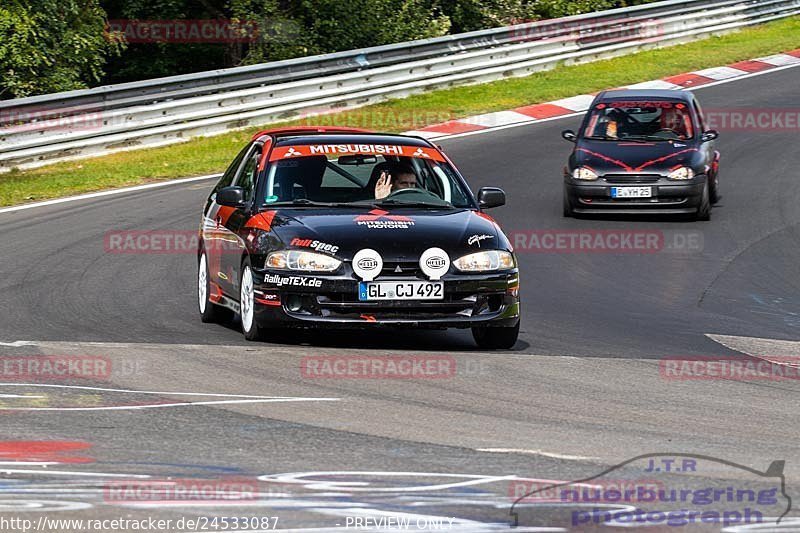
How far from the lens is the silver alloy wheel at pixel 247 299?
32.9 feet

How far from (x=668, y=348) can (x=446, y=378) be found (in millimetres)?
2223

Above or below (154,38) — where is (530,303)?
above

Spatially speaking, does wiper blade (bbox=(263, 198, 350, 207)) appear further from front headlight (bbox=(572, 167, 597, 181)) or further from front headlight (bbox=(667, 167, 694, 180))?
front headlight (bbox=(667, 167, 694, 180))

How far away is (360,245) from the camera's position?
31.8 ft

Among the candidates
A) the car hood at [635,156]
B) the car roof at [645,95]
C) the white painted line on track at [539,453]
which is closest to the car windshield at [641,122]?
the car roof at [645,95]

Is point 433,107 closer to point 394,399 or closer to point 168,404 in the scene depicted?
point 394,399

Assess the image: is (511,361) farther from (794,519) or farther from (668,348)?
(794,519)

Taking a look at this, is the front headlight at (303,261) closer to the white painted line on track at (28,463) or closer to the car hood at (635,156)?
the white painted line on track at (28,463)

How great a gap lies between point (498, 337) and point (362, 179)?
5.71ft

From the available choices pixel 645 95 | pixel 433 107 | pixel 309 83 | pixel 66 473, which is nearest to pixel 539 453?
pixel 66 473

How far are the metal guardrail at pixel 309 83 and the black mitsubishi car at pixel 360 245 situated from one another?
10950mm

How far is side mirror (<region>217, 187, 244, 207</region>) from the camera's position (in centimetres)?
1056

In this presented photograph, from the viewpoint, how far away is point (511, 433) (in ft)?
23.5

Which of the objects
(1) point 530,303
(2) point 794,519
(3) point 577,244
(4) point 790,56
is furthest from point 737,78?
(2) point 794,519
